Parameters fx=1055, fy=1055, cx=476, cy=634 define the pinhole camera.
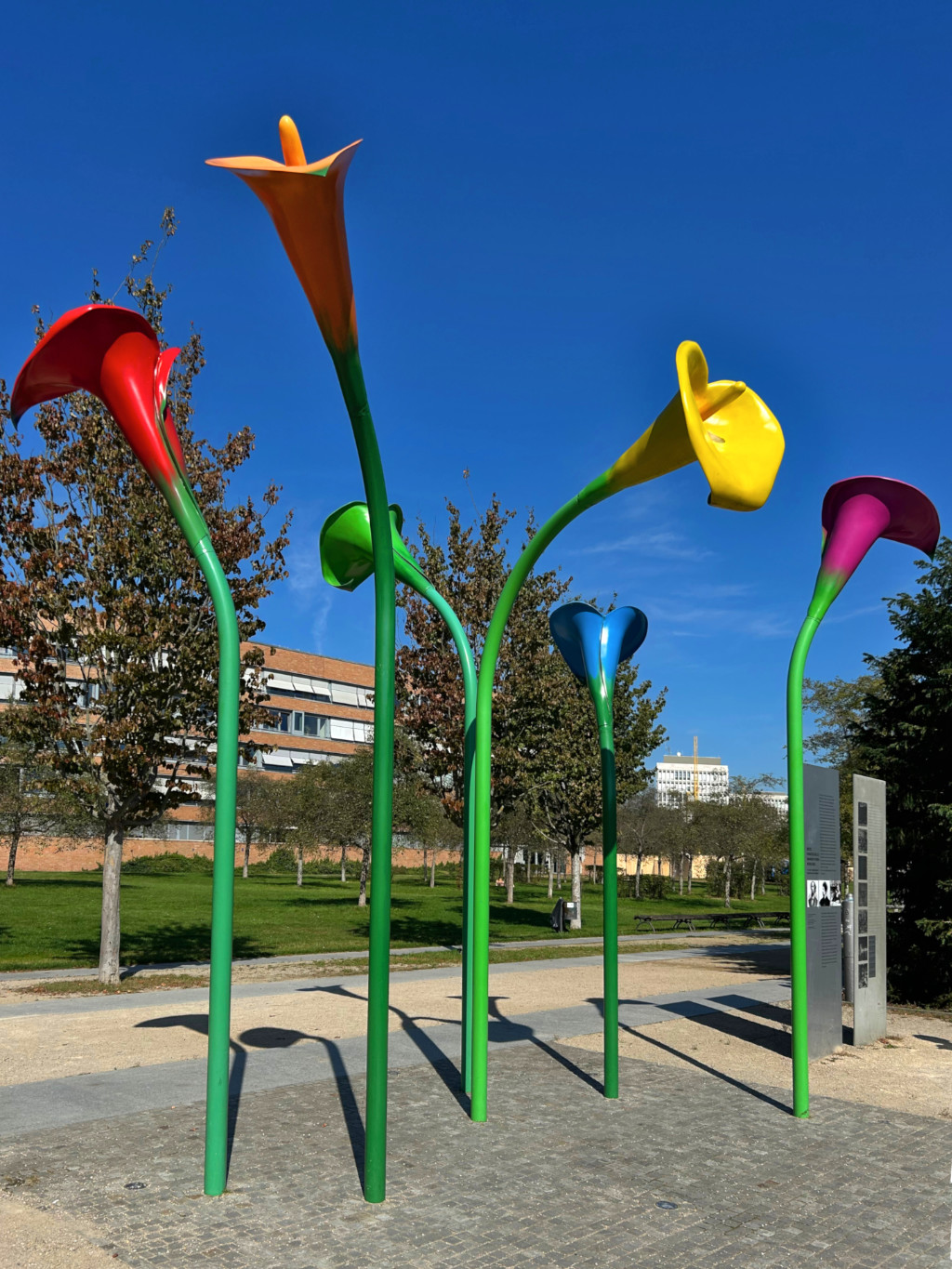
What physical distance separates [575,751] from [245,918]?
883 centimetres

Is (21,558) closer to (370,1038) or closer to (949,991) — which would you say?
(370,1038)

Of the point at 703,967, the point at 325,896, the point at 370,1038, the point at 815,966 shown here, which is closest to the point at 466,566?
the point at 703,967

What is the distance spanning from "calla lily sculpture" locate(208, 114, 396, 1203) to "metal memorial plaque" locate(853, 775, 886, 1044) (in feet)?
21.6

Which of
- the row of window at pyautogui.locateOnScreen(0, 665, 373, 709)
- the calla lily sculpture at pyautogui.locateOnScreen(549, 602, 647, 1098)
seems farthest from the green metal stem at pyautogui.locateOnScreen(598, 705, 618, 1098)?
the row of window at pyautogui.locateOnScreen(0, 665, 373, 709)

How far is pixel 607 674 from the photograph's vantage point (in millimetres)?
8031

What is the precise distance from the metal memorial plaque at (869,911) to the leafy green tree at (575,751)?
944 centimetres

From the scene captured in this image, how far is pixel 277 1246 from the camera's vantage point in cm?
439

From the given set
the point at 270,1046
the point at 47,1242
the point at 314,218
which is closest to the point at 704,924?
the point at 270,1046

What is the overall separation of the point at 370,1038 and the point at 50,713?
29.7 feet

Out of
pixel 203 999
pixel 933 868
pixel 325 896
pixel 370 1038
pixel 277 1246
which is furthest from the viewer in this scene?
pixel 325 896

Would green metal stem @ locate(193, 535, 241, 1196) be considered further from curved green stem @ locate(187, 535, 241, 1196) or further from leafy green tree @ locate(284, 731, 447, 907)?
leafy green tree @ locate(284, 731, 447, 907)

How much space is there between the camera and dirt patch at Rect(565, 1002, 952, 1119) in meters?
8.09

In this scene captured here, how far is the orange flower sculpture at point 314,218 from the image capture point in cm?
438

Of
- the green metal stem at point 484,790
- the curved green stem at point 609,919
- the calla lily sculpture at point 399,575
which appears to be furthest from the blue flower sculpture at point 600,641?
the green metal stem at point 484,790
